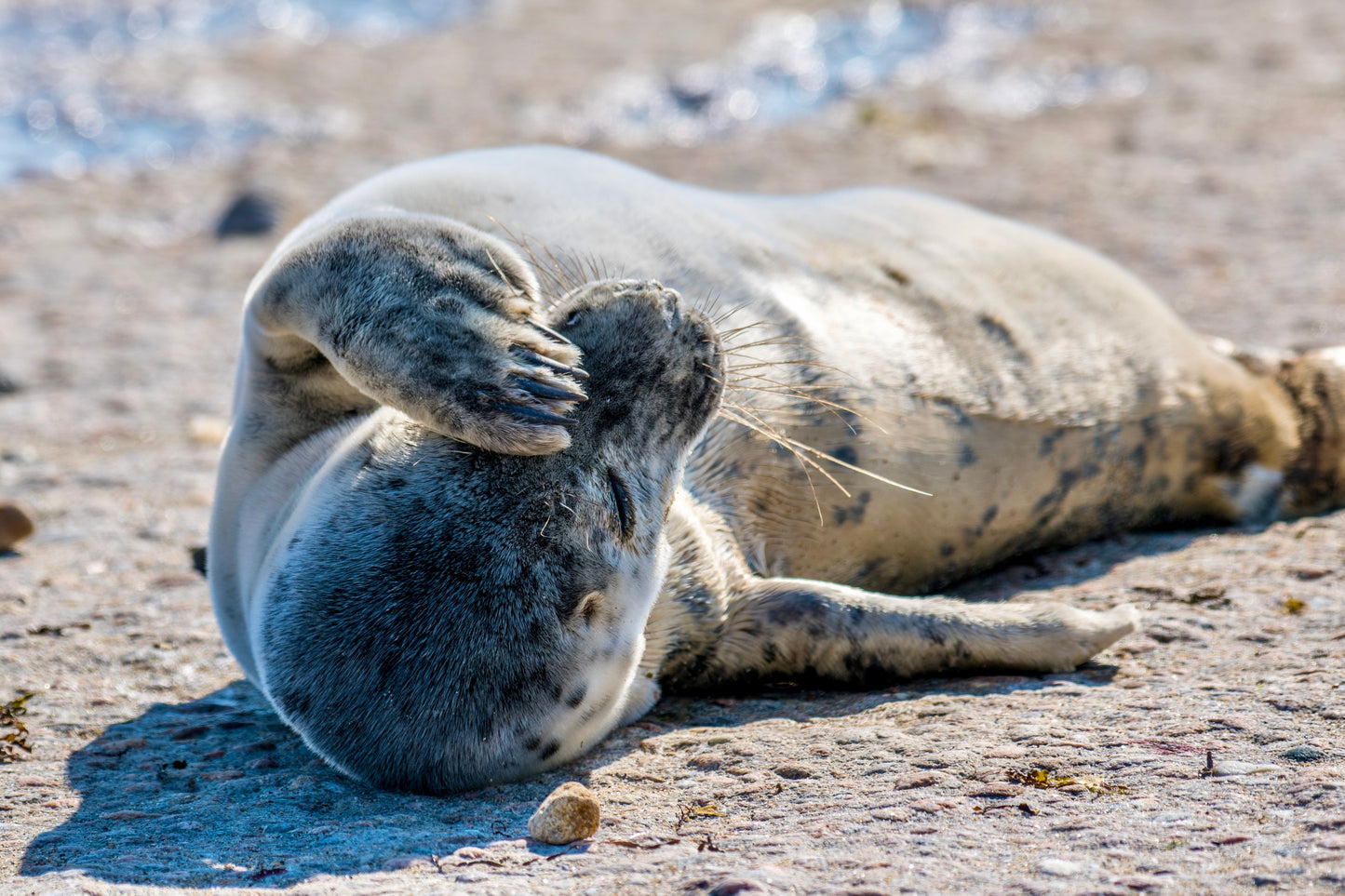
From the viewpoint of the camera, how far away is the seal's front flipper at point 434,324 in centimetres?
234

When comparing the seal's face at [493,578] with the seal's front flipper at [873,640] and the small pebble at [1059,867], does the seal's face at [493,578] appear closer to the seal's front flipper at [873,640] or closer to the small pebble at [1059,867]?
the seal's front flipper at [873,640]

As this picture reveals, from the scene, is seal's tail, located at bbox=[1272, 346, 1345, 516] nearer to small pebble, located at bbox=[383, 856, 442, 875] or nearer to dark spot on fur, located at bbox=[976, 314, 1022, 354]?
dark spot on fur, located at bbox=[976, 314, 1022, 354]

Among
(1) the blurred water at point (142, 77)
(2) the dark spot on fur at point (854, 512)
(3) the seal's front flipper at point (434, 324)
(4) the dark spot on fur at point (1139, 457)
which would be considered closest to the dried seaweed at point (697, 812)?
(3) the seal's front flipper at point (434, 324)

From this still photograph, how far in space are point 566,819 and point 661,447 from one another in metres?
0.66

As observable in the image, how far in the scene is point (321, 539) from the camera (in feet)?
8.45

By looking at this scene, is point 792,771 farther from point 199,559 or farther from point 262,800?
point 199,559

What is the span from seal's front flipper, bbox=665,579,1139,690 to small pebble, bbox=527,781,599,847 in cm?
71

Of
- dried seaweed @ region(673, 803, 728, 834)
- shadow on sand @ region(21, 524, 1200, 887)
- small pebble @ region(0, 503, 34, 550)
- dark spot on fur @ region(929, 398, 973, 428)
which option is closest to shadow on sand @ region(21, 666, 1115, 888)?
shadow on sand @ region(21, 524, 1200, 887)

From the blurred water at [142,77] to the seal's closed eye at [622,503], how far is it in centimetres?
727

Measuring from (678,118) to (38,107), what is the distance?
4.41 metres

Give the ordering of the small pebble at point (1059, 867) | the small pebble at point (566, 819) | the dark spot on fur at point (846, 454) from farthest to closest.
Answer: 1. the dark spot on fur at point (846, 454)
2. the small pebble at point (566, 819)
3. the small pebble at point (1059, 867)

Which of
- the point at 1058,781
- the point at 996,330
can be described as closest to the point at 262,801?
the point at 1058,781

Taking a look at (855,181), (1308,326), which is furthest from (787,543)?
(855,181)

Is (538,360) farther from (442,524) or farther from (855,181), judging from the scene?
(855,181)
